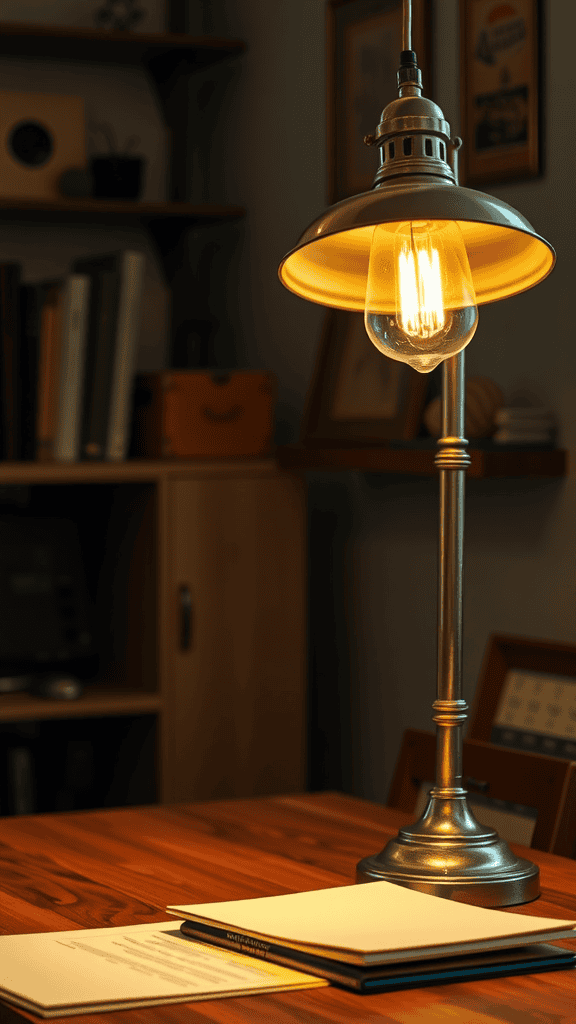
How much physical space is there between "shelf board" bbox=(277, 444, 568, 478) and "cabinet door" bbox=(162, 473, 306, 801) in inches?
6.1

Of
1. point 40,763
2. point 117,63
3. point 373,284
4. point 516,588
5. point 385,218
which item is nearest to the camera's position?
point 385,218

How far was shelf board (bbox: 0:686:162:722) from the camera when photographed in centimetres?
276

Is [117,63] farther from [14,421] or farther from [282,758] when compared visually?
[282,758]

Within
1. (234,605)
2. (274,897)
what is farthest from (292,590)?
(274,897)

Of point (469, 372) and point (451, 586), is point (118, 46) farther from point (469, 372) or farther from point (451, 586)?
point (451, 586)

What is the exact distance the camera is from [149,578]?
293cm

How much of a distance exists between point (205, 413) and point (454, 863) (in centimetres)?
170

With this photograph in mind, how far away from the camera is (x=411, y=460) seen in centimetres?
249

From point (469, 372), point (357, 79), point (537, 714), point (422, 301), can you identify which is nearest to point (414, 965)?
point (422, 301)

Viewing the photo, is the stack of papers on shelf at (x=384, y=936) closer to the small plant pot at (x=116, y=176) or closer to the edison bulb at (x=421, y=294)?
the edison bulb at (x=421, y=294)

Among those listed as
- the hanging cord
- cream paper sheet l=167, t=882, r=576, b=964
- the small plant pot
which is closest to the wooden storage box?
the small plant pot

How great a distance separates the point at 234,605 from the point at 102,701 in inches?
12.8

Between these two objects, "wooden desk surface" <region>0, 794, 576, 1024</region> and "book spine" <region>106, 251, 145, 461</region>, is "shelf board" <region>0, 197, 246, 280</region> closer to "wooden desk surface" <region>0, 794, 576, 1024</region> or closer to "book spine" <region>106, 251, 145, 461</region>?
"book spine" <region>106, 251, 145, 461</region>

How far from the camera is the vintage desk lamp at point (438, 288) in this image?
127 cm
